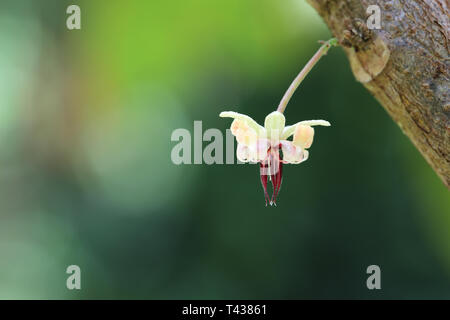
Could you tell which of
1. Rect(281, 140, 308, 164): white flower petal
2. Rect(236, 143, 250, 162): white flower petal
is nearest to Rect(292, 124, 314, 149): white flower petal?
Rect(281, 140, 308, 164): white flower petal

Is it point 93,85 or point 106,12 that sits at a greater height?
point 106,12

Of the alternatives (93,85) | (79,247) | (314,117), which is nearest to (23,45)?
(93,85)

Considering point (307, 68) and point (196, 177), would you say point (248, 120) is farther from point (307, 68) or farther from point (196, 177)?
point (196, 177)

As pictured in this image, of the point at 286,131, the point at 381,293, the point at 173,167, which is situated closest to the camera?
the point at 286,131

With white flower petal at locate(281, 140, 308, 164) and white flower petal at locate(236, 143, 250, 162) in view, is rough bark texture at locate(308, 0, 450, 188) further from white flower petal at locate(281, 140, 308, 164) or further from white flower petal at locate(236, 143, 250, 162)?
white flower petal at locate(236, 143, 250, 162)

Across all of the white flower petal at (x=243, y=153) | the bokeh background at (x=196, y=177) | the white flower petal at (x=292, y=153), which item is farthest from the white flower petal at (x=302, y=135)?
the bokeh background at (x=196, y=177)

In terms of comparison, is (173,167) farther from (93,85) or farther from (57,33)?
(57,33)

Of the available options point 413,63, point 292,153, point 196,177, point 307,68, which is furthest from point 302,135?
point 196,177
